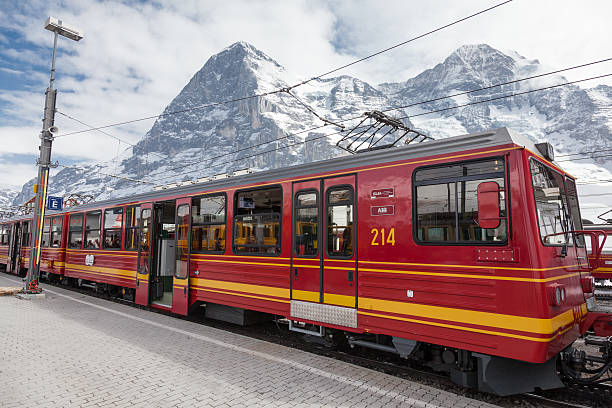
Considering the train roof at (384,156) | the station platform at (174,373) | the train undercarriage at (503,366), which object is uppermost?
the train roof at (384,156)

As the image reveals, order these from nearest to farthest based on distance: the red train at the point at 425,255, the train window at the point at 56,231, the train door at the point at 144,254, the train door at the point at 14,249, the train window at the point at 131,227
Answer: the red train at the point at 425,255, the train door at the point at 144,254, the train window at the point at 131,227, the train window at the point at 56,231, the train door at the point at 14,249

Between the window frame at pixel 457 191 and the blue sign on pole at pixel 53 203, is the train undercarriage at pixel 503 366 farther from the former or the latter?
the blue sign on pole at pixel 53 203

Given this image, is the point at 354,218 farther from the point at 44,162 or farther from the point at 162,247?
the point at 44,162

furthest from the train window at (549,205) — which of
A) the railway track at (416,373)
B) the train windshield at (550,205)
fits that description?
the railway track at (416,373)

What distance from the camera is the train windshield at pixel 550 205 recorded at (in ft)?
15.6

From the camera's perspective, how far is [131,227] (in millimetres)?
11062

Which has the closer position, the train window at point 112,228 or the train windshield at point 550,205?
the train windshield at point 550,205

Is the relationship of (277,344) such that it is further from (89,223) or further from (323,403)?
(89,223)

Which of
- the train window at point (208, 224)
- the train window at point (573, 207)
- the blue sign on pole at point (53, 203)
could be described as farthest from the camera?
the blue sign on pole at point (53, 203)

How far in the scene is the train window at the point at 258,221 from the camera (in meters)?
7.25

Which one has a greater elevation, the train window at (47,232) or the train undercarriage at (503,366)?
the train window at (47,232)

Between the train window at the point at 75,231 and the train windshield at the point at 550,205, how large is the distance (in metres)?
13.8

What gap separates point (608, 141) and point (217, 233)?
21873cm

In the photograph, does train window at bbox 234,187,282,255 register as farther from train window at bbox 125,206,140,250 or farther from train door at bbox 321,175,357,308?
train window at bbox 125,206,140,250
